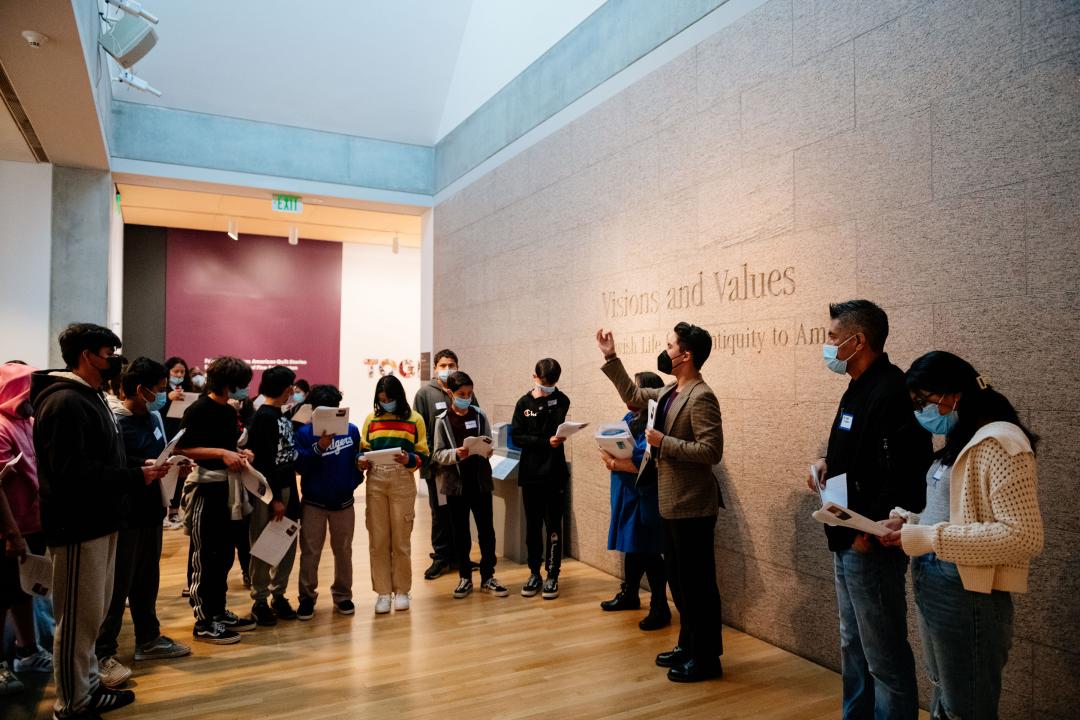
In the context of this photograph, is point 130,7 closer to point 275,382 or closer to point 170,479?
point 275,382

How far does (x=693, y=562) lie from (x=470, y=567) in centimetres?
193

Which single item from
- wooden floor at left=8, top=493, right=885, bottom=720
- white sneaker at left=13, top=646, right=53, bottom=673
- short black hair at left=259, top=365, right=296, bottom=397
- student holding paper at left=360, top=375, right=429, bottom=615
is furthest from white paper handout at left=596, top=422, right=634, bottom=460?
white sneaker at left=13, top=646, right=53, bottom=673

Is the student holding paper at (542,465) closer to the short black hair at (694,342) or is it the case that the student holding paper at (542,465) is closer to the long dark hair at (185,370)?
the short black hair at (694,342)

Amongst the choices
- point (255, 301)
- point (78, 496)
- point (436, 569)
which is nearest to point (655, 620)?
point (436, 569)

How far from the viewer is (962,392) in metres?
2.04

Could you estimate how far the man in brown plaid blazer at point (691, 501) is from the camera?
326 cm

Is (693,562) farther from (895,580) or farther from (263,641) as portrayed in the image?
(263,641)

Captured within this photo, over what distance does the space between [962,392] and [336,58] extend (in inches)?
296

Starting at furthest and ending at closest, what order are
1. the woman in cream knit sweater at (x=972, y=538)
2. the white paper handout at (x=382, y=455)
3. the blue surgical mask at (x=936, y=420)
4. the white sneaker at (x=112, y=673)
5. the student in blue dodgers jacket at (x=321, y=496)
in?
the student in blue dodgers jacket at (x=321, y=496) → the white paper handout at (x=382, y=455) → the white sneaker at (x=112, y=673) → the blue surgical mask at (x=936, y=420) → the woman in cream knit sweater at (x=972, y=538)

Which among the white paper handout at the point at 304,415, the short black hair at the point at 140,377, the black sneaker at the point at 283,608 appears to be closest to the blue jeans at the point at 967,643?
the white paper handout at the point at 304,415

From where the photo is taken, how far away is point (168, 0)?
22.9 feet

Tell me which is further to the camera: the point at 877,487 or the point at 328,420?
the point at 328,420

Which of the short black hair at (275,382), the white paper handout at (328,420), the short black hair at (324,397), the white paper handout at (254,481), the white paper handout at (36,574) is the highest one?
the short black hair at (275,382)

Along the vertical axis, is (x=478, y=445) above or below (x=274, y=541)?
above
